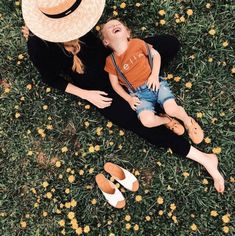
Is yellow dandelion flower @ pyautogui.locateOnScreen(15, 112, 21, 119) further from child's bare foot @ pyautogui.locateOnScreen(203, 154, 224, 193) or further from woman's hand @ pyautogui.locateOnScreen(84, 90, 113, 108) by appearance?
child's bare foot @ pyautogui.locateOnScreen(203, 154, 224, 193)

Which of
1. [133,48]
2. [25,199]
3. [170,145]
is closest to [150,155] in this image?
[170,145]

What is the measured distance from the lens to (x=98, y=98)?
3594 millimetres

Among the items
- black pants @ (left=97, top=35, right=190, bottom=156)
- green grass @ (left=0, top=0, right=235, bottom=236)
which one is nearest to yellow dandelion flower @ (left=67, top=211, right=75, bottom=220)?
green grass @ (left=0, top=0, right=235, bottom=236)

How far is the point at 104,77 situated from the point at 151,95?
479mm

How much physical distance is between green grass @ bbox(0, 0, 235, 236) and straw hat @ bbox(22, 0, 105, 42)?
3.65 feet

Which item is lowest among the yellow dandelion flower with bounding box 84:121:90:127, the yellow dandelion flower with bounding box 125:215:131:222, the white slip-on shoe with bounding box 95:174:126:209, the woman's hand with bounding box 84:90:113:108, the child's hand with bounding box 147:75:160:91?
the yellow dandelion flower with bounding box 125:215:131:222

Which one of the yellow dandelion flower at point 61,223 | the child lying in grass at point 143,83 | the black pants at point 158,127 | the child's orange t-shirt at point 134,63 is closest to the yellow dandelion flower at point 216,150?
the child lying in grass at point 143,83

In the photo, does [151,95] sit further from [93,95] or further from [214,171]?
[214,171]

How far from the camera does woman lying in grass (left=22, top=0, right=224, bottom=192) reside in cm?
319

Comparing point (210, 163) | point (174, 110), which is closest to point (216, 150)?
point (210, 163)

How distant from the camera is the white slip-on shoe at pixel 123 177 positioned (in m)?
3.58

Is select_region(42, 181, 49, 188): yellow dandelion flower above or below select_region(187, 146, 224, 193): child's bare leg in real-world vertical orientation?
below

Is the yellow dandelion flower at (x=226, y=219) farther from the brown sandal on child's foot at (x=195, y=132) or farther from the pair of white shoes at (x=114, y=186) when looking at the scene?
the pair of white shoes at (x=114, y=186)

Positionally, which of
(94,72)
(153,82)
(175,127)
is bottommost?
(175,127)
